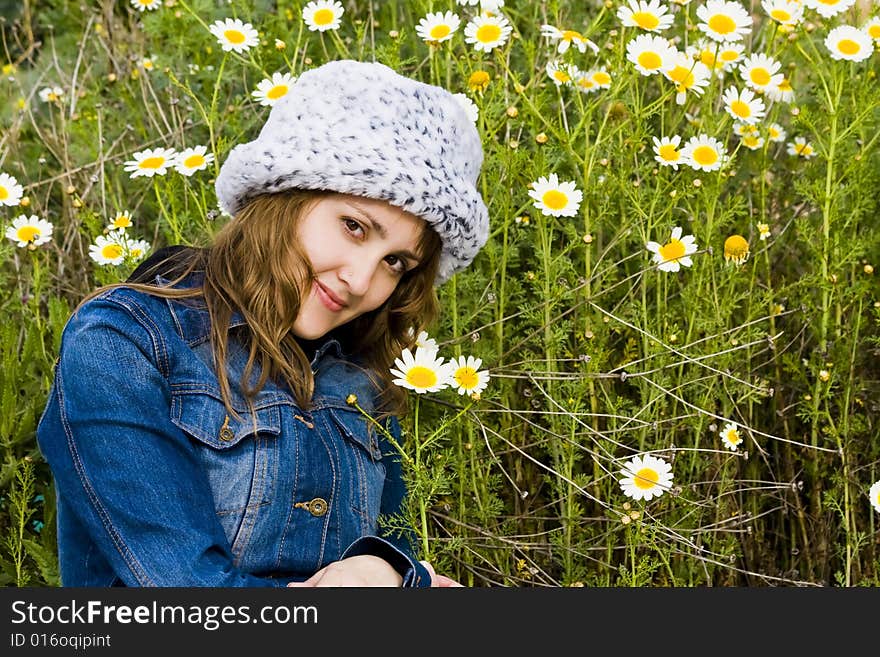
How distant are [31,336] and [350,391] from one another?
745 mm

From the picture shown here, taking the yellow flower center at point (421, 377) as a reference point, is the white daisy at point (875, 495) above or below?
below

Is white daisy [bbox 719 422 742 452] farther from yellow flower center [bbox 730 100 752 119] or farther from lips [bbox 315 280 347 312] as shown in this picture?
lips [bbox 315 280 347 312]

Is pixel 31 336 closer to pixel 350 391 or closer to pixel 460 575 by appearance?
pixel 350 391

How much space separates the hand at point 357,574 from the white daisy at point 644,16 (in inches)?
45.7

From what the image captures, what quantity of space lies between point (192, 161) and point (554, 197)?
0.76 meters

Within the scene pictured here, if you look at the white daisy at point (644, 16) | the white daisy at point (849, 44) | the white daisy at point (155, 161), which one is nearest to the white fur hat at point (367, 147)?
the white daisy at point (155, 161)

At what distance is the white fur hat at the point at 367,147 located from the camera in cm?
169

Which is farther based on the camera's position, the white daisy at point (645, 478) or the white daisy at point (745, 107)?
the white daisy at point (745, 107)

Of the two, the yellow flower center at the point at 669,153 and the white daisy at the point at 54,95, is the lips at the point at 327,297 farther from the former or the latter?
the white daisy at the point at 54,95

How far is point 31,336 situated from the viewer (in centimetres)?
224

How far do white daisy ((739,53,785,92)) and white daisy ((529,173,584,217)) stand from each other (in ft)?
1.61

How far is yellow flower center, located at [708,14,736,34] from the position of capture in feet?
7.67

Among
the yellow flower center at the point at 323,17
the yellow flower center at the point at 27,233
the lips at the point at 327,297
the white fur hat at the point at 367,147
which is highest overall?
the yellow flower center at the point at 323,17

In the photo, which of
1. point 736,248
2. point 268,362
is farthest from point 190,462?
point 736,248
